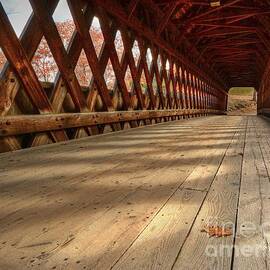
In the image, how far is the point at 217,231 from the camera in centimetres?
127

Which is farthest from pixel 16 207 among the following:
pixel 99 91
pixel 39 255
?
pixel 99 91

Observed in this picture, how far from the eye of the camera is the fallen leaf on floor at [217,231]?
1246 millimetres

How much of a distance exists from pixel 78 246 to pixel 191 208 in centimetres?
61

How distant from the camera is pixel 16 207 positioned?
1575 mm

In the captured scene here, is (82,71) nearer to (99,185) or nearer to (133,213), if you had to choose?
(99,185)

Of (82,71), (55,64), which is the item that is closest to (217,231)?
(55,64)

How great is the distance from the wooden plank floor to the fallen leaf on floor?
0.03 m

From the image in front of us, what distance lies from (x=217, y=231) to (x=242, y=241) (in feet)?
0.36

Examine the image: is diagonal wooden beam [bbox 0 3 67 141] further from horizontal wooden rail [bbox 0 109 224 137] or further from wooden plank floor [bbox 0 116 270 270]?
wooden plank floor [bbox 0 116 270 270]

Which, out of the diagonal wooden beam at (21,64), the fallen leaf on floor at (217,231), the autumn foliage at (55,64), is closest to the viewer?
the fallen leaf on floor at (217,231)

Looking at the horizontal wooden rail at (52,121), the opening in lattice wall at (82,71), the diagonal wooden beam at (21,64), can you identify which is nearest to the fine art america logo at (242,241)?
the horizontal wooden rail at (52,121)

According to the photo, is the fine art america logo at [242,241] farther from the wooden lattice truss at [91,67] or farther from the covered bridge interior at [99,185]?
the wooden lattice truss at [91,67]

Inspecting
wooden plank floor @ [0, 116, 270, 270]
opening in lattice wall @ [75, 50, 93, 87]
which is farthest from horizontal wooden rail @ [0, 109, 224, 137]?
opening in lattice wall @ [75, 50, 93, 87]

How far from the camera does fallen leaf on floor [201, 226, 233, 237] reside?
4.09ft
